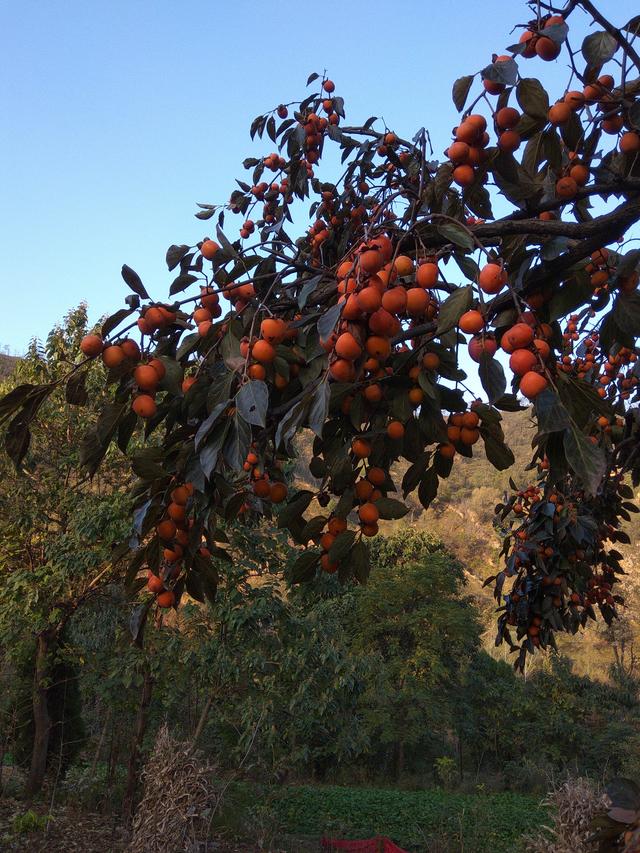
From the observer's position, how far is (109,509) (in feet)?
19.3

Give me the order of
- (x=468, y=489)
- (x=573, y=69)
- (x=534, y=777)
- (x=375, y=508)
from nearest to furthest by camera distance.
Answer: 1. (x=375, y=508)
2. (x=573, y=69)
3. (x=534, y=777)
4. (x=468, y=489)

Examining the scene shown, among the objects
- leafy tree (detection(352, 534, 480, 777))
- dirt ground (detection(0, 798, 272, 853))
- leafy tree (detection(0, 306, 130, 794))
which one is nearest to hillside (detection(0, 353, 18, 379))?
leafy tree (detection(0, 306, 130, 794))

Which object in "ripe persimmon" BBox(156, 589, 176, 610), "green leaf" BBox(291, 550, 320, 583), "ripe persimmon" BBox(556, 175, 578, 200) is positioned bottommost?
"ripe persimmon" BBox(156, 589, 176, 610)

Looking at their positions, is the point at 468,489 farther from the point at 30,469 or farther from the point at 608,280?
the point at 608,280

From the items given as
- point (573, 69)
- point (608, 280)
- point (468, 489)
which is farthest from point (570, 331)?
point (468, 489)

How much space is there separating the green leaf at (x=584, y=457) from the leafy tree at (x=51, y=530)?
5.32 m

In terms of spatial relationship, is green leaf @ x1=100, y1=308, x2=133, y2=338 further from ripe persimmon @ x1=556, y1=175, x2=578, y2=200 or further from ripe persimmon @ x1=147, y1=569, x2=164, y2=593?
ripe persimmon @ x1=556, y1=175, x2=578, y2=200

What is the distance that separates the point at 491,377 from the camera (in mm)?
1001

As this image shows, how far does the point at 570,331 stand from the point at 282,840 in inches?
272

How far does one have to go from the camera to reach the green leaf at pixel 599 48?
124 cm

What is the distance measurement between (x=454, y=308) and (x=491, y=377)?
0.12 m

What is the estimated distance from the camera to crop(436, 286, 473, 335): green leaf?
3.24 feet

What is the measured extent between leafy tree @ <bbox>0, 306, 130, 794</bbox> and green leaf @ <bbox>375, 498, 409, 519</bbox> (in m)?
4.94

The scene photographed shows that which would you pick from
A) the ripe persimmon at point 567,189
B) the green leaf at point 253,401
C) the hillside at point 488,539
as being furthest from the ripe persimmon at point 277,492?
the hillside at point 488,539
